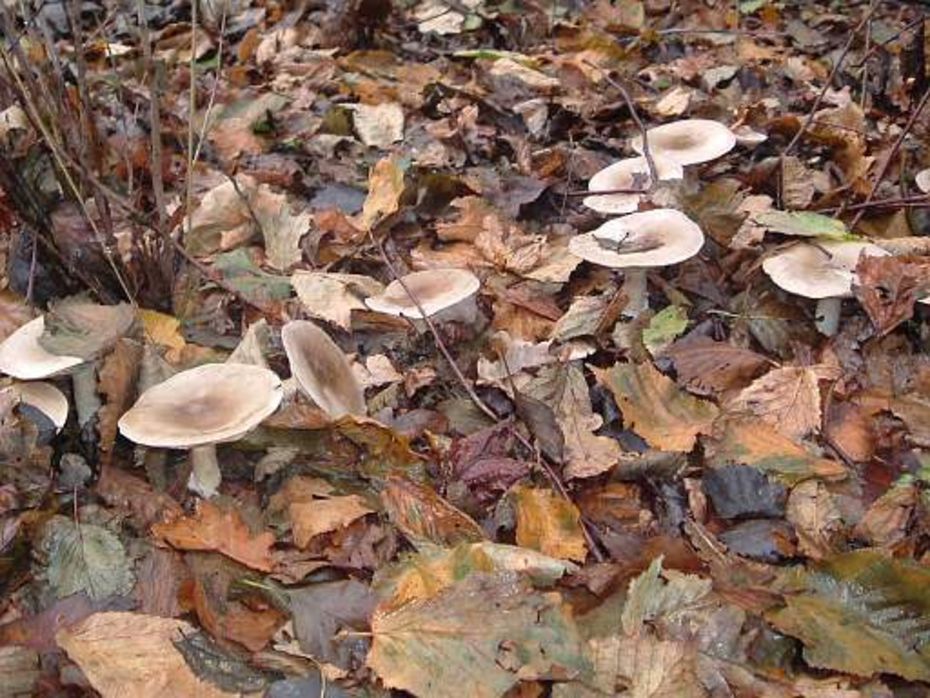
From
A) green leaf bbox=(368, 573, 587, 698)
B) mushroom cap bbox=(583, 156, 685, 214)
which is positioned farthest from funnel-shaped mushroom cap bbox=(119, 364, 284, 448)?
mushroom cap bbox=(583, 156, 685, 214)

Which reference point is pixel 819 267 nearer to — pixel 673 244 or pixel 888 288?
pixel 888 288

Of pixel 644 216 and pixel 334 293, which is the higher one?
pixel 644 216

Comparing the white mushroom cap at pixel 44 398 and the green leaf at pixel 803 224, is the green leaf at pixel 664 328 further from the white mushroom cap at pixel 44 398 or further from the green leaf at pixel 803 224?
the white mushroom cap at pixel 44 398

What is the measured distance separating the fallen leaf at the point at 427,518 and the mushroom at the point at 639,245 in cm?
91

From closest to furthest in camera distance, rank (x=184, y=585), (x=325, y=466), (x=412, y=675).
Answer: (x=412, y=675), (x=184, y=585), (x=325, y=466)

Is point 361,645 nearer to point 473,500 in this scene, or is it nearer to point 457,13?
point 473,500

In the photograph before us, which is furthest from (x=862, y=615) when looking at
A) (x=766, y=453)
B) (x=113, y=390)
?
(x=113, y=390)

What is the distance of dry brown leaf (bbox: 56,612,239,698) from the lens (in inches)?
79.4

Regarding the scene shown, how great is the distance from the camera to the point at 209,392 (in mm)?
2443

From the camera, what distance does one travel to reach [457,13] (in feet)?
19.4

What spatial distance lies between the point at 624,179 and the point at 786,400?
1160mm

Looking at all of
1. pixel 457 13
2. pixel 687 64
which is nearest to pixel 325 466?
pixel 687 64

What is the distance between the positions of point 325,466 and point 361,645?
63 centimetres

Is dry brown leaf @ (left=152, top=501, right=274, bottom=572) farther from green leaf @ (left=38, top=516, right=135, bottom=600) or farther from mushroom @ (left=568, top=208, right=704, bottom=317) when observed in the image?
mushroom @ (left=568, top=208, right=704, bottom=317)
